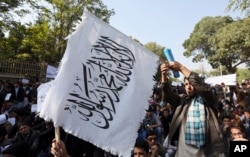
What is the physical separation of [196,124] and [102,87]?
3.23ft

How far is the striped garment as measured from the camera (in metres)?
3.08

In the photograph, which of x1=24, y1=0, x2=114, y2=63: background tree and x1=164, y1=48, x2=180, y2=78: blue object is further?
x1=24, y1=0, x2=114, y2=63: background tree

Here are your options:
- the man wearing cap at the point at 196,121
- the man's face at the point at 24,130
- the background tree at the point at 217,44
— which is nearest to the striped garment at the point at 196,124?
the man wearing cap at the point at 196,121

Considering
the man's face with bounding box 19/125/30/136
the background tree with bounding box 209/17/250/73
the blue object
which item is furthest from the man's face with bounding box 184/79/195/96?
the background tree with bounding box 209/17/250/73

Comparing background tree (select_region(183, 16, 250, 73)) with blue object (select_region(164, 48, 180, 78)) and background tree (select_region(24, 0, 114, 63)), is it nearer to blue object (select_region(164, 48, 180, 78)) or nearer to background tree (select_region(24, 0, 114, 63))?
background tree (select_region(24, 0, 114, 63))

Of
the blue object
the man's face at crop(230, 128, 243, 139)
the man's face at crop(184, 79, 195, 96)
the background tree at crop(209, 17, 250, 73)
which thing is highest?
the background tree at crop(209, 17, 250, 73)

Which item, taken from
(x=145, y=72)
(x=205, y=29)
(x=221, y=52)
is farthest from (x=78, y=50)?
(x=205, y=29)

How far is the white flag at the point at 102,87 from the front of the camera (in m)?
2.49

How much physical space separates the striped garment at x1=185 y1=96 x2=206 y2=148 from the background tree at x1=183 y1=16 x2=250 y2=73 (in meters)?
27.1

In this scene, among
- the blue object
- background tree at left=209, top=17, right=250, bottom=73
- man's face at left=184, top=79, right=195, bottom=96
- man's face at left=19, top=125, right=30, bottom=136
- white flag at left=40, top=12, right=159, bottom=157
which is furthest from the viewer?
background tree at left=209, top=17, right=250, bottom=73

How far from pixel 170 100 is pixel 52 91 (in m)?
1.35

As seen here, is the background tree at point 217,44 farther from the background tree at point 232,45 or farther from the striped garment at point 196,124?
the striped garment at point 196,124

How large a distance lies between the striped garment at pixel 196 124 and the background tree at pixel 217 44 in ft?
88.8

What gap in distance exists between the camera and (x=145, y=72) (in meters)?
2.77
